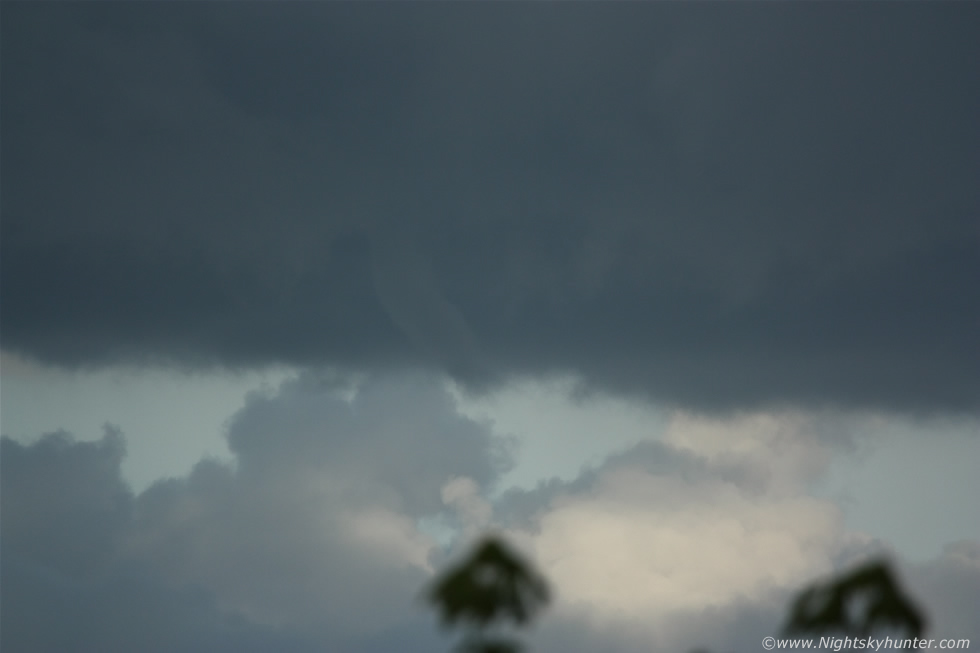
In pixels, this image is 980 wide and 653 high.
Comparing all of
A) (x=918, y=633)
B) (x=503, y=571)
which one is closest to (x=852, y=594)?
(x=918, y=633)

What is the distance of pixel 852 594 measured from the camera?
69000 mm

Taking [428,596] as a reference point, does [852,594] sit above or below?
above

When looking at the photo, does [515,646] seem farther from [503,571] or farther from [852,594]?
[852,594]

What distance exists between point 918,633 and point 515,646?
75.6 ft

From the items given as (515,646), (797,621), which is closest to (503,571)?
(515,646)

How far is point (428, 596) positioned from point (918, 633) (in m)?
26.9

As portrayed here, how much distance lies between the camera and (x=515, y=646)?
193ft

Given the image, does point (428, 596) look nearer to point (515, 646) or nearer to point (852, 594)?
point (515, 646)

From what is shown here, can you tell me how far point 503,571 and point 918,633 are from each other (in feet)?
76.8

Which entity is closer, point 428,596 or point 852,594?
point 428,596

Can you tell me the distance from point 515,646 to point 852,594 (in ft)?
68.9

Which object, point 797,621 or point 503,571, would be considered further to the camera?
point 797,621

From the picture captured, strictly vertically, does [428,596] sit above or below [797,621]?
below

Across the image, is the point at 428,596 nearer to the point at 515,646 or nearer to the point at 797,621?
the point at 515,646
